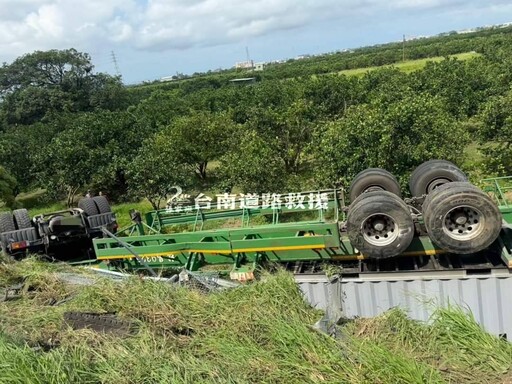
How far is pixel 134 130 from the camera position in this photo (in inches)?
846

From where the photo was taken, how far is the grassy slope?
400cm

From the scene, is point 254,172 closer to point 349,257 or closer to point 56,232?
point 56,232

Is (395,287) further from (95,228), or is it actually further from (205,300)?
(95,228)

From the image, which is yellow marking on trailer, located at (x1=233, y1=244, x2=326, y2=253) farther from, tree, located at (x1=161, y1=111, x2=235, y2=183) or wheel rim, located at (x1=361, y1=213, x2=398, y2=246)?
tree, located at (x1=161, y1=111, x2=235, y2=183)

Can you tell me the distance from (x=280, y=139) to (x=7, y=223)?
436 inches

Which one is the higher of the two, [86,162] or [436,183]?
[436,183]

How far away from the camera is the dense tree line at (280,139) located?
10.6 meters

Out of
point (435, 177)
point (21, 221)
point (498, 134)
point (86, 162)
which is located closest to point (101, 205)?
point (21, 221)

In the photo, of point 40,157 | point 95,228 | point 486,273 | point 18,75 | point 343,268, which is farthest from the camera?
point 18,75

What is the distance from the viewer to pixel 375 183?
23.8 ft

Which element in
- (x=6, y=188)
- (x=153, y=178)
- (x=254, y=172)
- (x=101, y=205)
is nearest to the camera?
(x=101, y=205)

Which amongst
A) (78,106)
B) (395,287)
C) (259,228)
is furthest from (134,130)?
(78,106)

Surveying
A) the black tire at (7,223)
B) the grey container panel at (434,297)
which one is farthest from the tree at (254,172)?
the grey container panel at (434,297)

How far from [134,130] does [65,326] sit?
17236 millimetres
